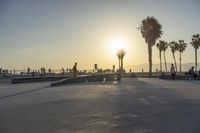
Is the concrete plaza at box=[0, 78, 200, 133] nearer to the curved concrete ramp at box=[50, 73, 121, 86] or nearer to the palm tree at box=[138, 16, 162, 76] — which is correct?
the curved concrete ramp at box=[50, 73, 121, 86]

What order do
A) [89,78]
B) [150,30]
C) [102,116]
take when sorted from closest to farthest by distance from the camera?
[102,116], [89,78], [150,30]

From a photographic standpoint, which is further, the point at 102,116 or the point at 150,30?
the point at 150,30

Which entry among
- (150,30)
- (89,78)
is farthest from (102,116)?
(150,30)

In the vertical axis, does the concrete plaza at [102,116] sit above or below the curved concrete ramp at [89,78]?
below

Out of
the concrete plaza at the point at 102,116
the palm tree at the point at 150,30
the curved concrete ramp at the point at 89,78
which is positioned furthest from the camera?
the palm tree at the point at 150,30

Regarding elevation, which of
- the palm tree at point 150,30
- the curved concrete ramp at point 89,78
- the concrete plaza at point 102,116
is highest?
the palm tree at point 150,30

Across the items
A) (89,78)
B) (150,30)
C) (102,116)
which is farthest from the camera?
(150,30)

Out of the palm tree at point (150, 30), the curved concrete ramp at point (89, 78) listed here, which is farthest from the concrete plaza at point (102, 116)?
the palm tree at point (150, 30)

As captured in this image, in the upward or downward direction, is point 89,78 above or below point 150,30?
below

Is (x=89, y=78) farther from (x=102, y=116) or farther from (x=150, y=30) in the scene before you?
(x=150, y=30)

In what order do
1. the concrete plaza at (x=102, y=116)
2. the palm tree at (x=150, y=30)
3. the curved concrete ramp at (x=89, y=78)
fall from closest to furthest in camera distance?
1. the concrete plaza at (x=102, y=116)
2. the curved concrete ramp at (x=89, y=78)
3. the palm tree at (x=150, y=30)

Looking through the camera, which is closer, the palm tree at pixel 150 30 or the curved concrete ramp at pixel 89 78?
the curved concrete ramp at pixel 89 78

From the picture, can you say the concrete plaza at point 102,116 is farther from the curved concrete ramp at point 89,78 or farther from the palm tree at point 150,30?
the palm tree at point 150,30

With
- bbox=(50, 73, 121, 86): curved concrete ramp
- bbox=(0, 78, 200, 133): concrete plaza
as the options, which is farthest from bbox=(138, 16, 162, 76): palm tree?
bbox=(0, 78, 200, 133): concrete plaza
